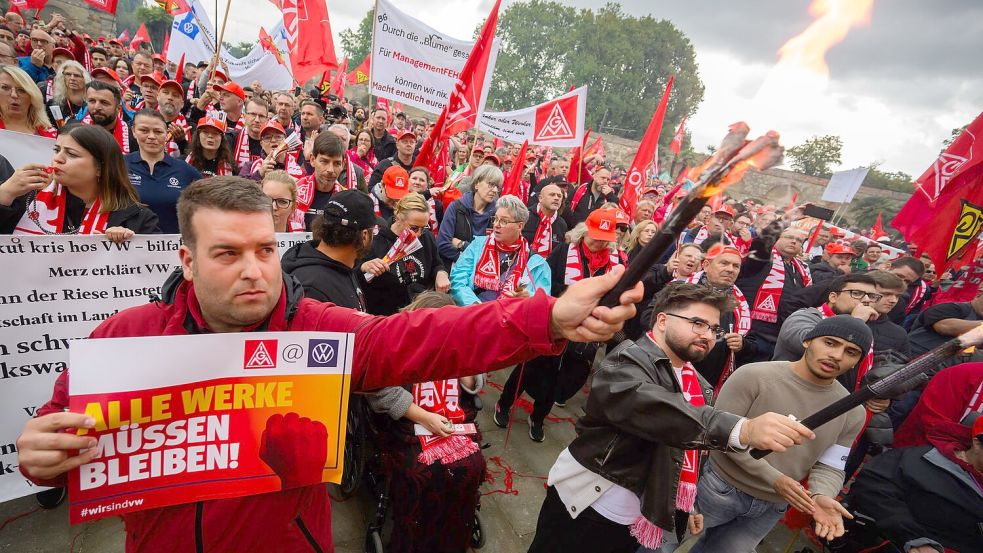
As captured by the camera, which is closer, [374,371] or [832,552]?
[374,371]

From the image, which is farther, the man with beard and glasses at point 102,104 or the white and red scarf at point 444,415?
the man with beard and glasses at point 102,104

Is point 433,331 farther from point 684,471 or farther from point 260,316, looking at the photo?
point 684,471

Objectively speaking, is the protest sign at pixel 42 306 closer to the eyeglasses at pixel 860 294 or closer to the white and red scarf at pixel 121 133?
the white and red scarf at pixel 121 133

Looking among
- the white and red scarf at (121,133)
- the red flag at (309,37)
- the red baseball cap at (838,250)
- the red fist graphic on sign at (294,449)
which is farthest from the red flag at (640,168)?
the white and red scarf at (121,133)

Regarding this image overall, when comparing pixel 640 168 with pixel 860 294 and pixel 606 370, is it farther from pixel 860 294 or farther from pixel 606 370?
pixel 606 370

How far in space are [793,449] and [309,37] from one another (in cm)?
858

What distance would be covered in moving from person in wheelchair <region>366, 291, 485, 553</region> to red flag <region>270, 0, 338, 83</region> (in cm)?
646

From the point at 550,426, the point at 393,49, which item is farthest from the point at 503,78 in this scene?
the point at 550,426

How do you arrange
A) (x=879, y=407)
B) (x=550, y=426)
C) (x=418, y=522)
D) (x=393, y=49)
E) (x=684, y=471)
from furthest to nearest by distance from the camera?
1. (x=393, y=49)
2. (x=550, y=426)
3. (x=879, y=407)
4. (x=418, y=522)
5. (x=684, y=471)

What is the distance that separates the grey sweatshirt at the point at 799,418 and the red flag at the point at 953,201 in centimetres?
306

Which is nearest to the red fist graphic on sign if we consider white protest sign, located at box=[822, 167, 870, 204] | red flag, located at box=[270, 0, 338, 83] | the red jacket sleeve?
the red jacket sleeve

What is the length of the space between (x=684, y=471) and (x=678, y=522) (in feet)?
1.05

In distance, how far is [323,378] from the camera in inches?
60.1

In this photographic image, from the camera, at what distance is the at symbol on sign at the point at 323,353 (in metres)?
1.52
